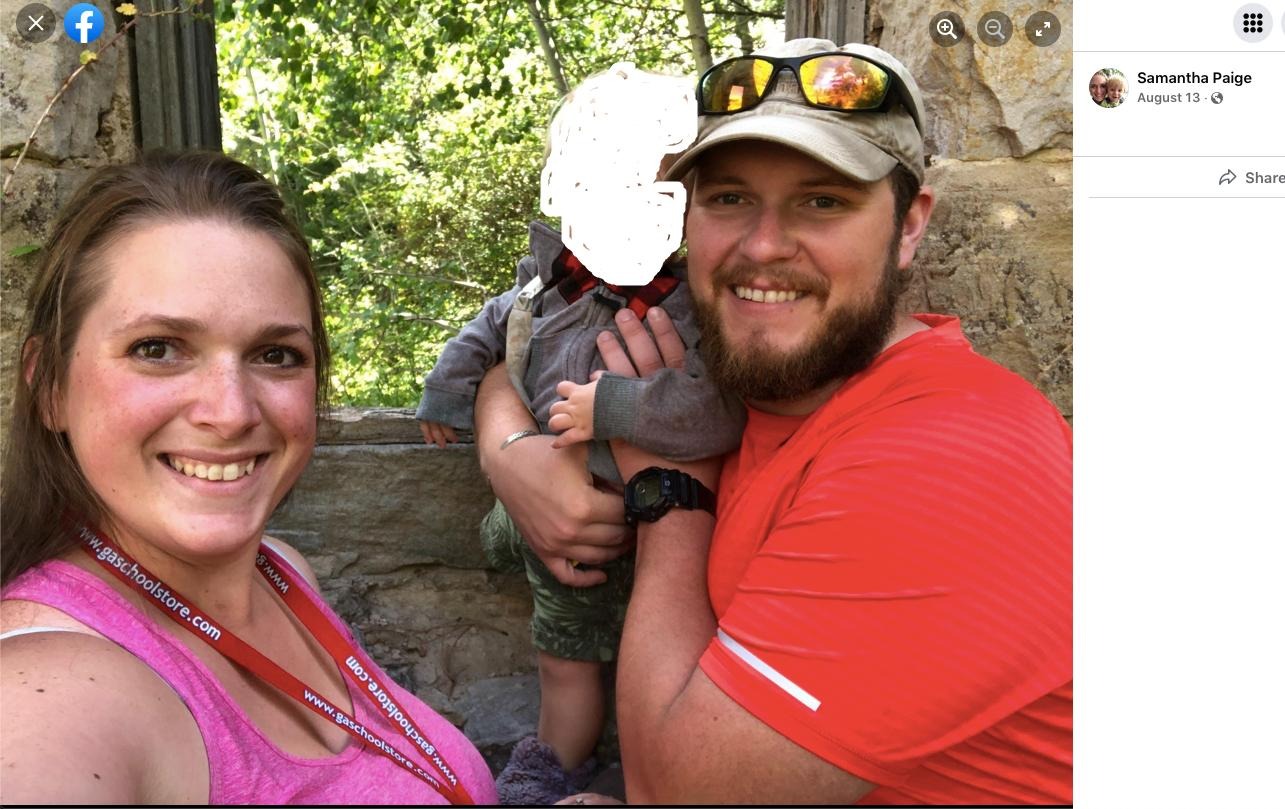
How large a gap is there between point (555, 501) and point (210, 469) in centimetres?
83

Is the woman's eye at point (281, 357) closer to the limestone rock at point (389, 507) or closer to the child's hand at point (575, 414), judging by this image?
the child's hand at point (575, 414)

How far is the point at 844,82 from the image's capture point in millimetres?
1752

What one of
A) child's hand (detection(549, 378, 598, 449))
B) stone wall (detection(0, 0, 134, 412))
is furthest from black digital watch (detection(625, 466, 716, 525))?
stone wall (detection(0, 0, 134, 412))

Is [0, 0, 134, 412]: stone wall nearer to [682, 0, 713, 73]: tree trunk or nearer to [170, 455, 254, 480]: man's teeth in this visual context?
[170, 455, 254, 480]: man's teeth

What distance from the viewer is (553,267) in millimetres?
2271

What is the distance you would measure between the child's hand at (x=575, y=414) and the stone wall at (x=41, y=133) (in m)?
1.21

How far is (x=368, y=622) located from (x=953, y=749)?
174cm

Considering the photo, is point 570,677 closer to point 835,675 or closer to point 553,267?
point 553,267

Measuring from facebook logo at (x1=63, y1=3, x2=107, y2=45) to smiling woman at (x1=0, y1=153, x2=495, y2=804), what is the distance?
966 millimetres

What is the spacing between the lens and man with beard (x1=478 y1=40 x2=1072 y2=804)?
136cm

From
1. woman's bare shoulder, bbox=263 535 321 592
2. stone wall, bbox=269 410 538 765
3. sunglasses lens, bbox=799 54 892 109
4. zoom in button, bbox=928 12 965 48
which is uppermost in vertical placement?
zoom in button, bbox=928 12 965 48

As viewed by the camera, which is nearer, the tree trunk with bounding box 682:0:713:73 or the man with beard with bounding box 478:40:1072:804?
the man with beard with bounding box 478:40:1072:804

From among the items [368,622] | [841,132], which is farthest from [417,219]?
[841,132]
